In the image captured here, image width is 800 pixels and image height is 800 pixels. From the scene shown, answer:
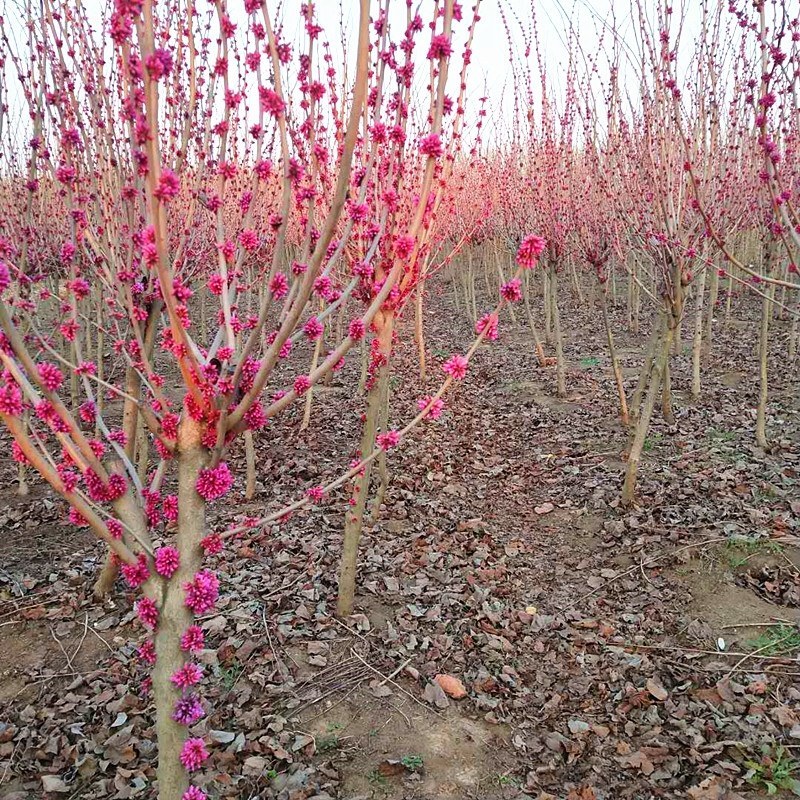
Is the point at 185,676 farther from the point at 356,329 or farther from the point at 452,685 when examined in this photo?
the point at 452,685

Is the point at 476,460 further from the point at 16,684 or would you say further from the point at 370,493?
the point at 16,684

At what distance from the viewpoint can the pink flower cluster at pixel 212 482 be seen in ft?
5.91

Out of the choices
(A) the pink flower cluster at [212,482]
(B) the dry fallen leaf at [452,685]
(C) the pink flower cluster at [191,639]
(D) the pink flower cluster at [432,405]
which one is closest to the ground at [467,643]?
(B) the dry fallen leaf at [452,685]

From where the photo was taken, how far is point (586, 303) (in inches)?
638

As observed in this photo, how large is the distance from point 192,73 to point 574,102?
19.1 feet

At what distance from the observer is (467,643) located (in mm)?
3615

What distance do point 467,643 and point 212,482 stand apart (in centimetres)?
242

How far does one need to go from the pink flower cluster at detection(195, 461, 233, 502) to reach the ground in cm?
161

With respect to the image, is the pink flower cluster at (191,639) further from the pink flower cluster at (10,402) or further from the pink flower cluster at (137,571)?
the pink flower cluster at (10,402)

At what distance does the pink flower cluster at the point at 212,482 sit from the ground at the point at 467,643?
1612 millimetres

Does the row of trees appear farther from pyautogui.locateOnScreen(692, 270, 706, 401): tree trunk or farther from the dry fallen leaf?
pyautogui.locateOnScreen(692, 270, 706, 401): tree trunk

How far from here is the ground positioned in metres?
2.73

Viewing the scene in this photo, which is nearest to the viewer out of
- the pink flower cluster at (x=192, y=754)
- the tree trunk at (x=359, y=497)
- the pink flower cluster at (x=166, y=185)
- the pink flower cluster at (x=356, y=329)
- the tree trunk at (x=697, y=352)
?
the pink flower cluster at (x=166, y=185)

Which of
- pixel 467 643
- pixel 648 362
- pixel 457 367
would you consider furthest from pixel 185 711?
pixel 648 362
